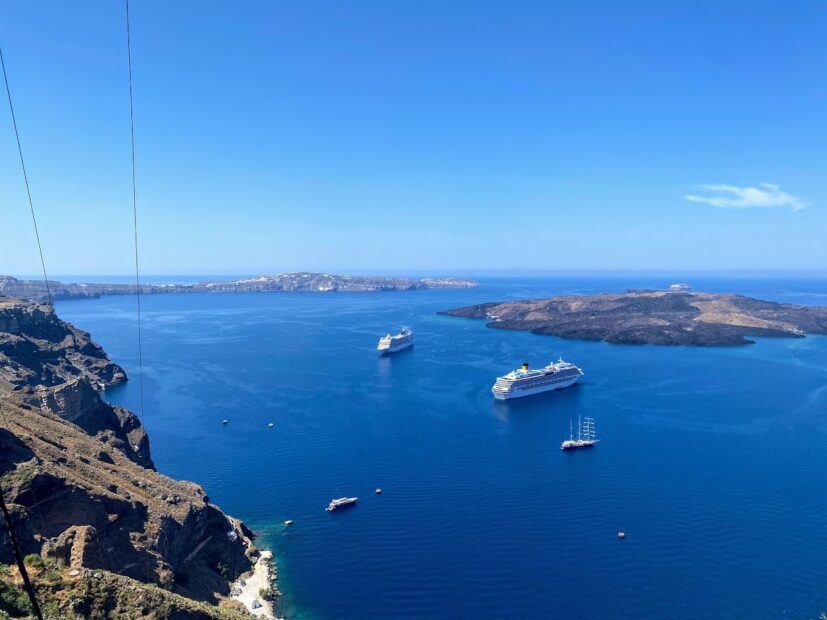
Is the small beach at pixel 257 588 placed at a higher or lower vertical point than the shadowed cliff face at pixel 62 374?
lower

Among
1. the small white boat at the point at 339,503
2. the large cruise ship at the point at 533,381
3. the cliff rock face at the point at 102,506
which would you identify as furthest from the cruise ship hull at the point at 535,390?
the cliff rock face at the point at 102,506

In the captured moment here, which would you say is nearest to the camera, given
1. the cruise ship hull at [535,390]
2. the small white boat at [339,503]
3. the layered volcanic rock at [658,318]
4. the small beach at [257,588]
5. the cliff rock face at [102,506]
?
the cliff rock face at [102,506]

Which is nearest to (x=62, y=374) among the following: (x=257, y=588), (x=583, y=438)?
(x=257, y=588)

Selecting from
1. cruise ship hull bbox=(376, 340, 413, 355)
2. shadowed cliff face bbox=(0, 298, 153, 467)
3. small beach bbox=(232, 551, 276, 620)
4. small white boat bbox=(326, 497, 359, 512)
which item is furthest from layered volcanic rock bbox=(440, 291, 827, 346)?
small beach bbox=(232, 551, 276, 620)

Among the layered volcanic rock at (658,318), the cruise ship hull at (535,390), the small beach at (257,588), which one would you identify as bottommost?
the small beach at (257,588)

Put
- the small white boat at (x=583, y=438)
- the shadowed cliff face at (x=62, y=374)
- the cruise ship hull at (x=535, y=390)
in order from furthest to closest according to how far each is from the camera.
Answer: the cruise ship hull at (x=535, y=390), the small white boat at (x=583, y=438), the shadowed cliff face at (x=62, y=374)

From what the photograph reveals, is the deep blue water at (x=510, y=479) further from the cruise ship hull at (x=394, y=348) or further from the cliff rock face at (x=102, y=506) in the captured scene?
the cruise ship hull at (x=394, y=348)
